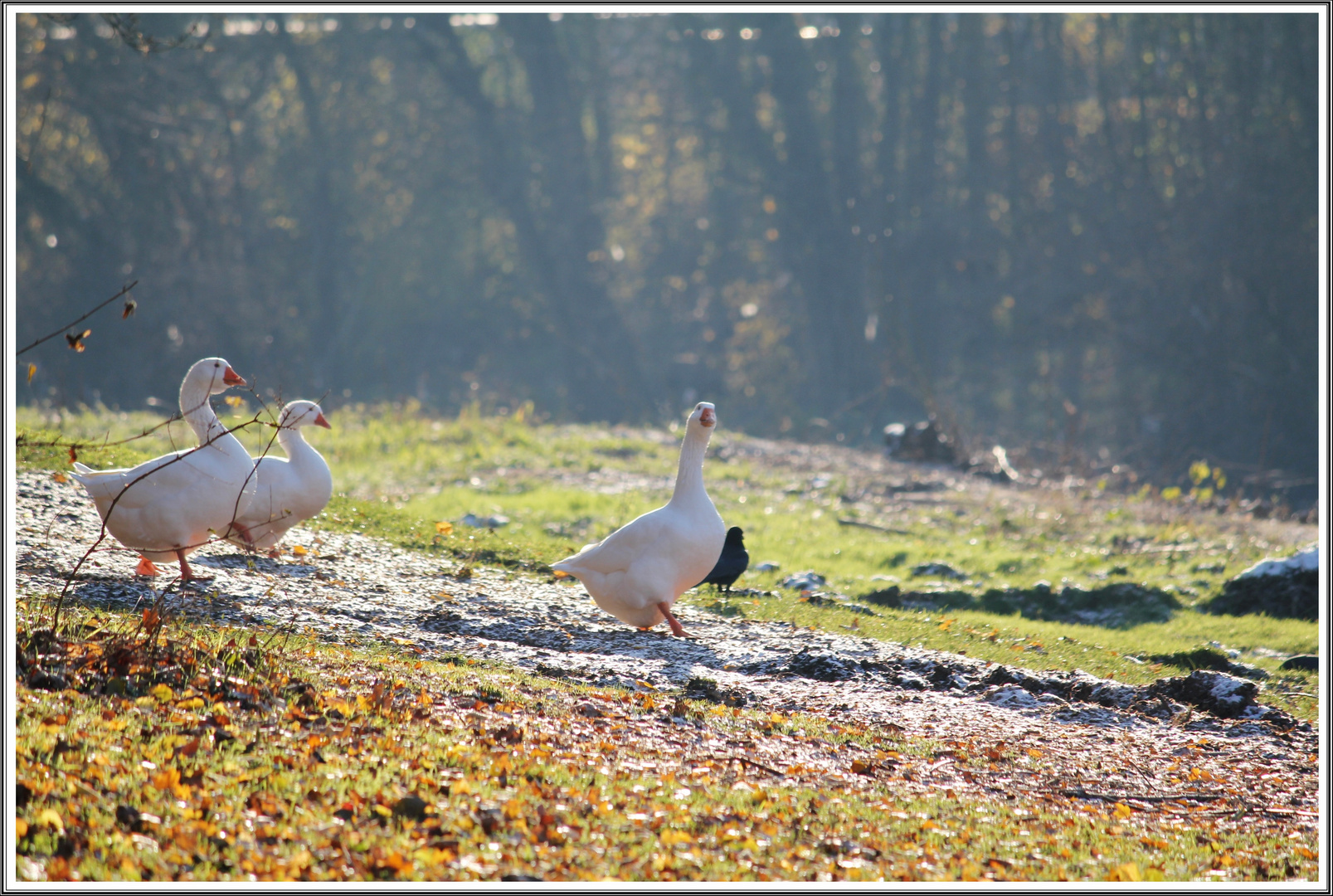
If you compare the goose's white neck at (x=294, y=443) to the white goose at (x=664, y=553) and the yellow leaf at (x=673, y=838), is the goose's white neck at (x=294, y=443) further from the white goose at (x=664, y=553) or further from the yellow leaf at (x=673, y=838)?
the yellow leaf at (x=673, y=838)

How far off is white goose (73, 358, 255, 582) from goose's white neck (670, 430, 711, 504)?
3447 mm

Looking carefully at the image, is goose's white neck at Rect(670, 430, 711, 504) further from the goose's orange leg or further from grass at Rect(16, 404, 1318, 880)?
grass at Rect(16, 404, 1318, 880)

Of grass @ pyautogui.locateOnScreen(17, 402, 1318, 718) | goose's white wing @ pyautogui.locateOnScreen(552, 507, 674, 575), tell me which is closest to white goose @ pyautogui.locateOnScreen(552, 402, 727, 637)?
goose's white wing @ pyautogui.locateOnScreen(552, 507, 674, 575)

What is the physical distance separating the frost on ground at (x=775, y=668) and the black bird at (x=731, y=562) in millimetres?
814

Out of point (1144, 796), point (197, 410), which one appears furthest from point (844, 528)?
point (1144, 796)

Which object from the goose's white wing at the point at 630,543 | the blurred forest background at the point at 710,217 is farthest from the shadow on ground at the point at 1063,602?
the blurred forest background at the point at 710,217

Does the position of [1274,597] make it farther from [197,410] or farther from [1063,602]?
[197,410]

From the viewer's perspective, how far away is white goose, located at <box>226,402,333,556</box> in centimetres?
954

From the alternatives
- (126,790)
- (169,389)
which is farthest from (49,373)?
(126,790)

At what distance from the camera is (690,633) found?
9.67 meters

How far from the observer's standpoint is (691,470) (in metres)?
9.29

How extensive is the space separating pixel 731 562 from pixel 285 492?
4.40m

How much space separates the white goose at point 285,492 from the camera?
9539mm

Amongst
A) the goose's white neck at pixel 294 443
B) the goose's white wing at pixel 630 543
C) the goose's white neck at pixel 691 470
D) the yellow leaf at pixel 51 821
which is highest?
the goose's white neck at pixel 294 443
